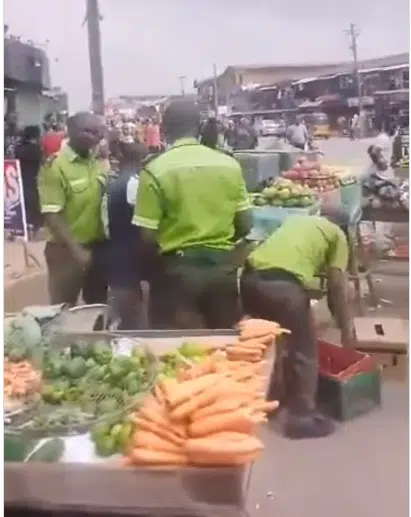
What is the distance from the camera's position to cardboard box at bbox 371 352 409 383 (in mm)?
1081

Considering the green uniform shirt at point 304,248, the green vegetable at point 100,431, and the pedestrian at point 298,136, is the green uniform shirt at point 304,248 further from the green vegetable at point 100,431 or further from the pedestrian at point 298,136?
the green vegetable at point 100,431

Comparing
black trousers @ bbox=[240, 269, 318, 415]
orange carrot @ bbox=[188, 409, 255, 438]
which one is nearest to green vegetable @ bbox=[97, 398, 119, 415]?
orange carrot @ bbox=[188, 409, 255, 438]

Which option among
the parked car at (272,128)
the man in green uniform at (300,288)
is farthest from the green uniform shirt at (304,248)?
the parked car at (272,128)

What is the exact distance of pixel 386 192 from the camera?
1085mm

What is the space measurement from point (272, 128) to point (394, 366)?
350 mm

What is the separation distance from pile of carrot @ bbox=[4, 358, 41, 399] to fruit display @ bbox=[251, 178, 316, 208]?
38cm

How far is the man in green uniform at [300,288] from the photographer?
1120 mm

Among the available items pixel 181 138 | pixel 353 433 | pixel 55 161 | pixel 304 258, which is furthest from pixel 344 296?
pixel 55 161

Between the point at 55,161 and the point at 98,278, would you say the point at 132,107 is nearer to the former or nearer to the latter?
the point at 55,161

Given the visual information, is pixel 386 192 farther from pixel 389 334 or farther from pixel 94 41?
pixel 94 41

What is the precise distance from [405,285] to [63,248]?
46 cm

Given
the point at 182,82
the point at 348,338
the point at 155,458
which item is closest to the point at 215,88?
the point at 182,82

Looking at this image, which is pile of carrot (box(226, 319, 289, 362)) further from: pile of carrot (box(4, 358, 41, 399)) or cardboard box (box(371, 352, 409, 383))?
pile of carrot (box(4, 358, 41, 399))

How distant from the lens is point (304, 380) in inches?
44.4
